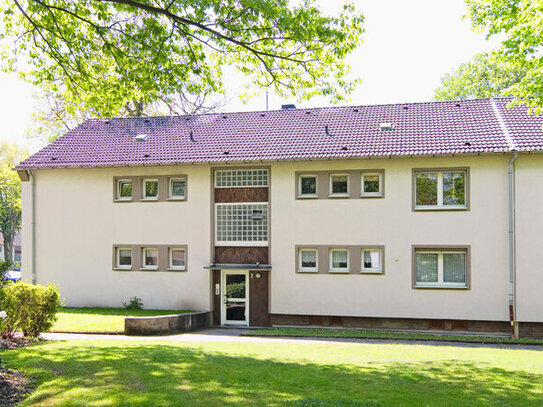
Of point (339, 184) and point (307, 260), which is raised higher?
point (339, 184)

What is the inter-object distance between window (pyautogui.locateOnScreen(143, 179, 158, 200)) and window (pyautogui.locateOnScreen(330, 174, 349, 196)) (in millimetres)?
7172

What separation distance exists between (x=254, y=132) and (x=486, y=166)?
30.6 ft

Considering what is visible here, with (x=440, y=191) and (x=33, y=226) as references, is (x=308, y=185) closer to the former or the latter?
(x=440, y=191)

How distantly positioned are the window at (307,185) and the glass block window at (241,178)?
1.36m

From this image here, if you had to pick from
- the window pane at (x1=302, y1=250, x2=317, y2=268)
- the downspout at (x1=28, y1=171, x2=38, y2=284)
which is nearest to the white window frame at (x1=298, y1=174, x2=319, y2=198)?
the window pane at (x1=302, y1=250, x2=317, y2=268)

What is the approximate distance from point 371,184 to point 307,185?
7.96ft

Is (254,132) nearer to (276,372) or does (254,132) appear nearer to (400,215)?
(400,215)

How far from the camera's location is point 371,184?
22.2m

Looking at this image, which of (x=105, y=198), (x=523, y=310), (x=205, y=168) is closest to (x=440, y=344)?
(x=523, y=310)

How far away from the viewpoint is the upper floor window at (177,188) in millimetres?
24234

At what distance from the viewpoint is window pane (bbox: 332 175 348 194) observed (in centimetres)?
2252

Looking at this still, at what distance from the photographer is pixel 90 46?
14.6m

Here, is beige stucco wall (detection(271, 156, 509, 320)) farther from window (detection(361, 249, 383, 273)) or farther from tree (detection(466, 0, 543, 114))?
tree (detection(466, 0, 543, 114))

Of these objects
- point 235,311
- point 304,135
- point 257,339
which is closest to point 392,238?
point 304,135
